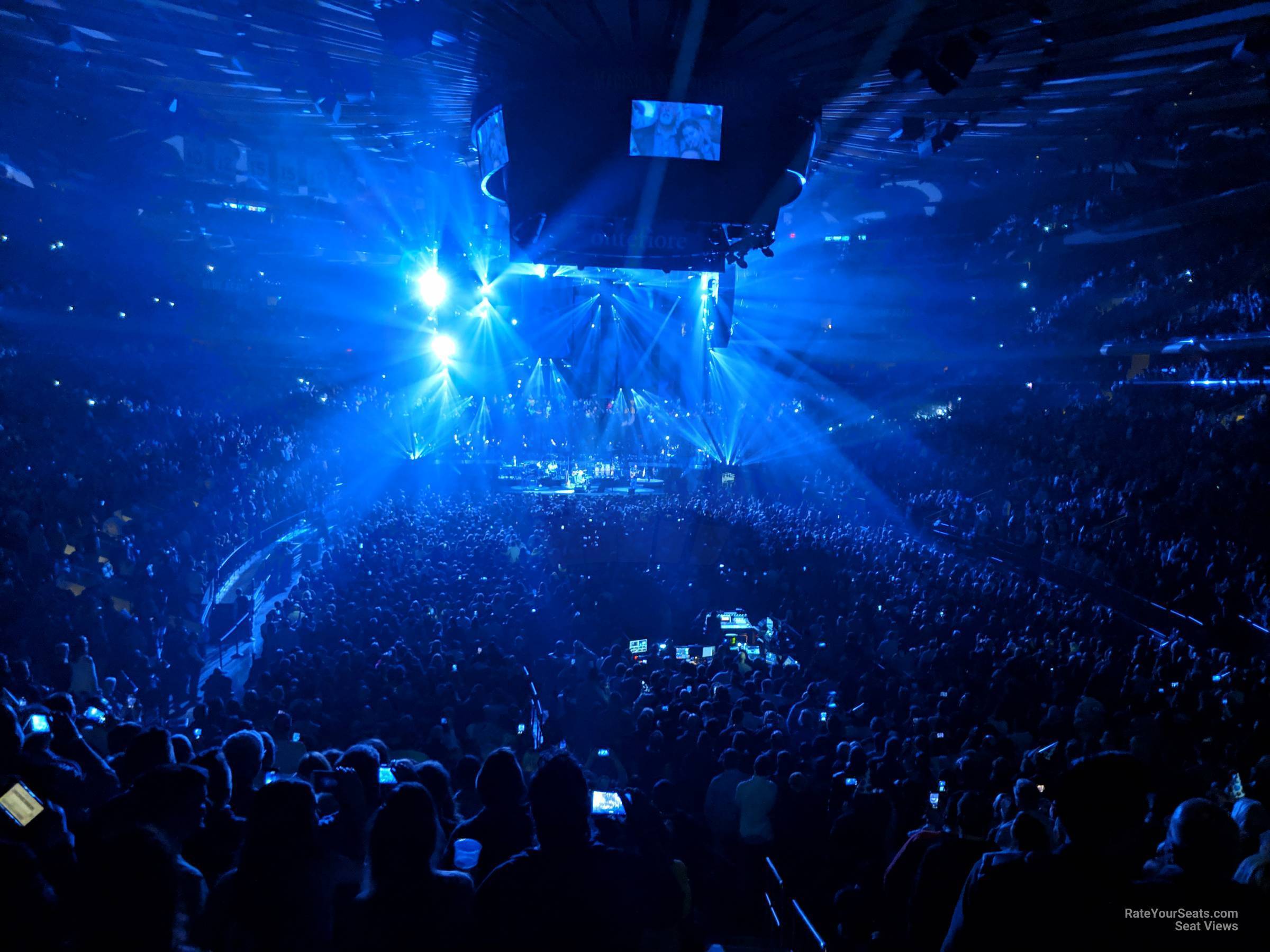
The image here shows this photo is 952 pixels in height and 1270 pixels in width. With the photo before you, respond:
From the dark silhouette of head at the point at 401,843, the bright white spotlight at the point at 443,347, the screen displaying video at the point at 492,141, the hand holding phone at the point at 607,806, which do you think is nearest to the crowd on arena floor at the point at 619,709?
the dark silhouette of head at the point at 401,843

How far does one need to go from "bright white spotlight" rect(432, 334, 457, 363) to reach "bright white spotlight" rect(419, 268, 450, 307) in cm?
535

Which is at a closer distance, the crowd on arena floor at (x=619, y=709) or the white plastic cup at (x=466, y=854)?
the crowd on arena floor at (x=619, y=709)

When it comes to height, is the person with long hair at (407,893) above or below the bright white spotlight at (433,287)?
below

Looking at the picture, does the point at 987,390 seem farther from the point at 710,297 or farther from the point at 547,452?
the point at 547,452

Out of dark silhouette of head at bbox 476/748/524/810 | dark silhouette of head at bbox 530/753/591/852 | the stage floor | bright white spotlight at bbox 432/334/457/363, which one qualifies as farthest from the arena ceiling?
bright white spotlight at bbox 432/334/457/363

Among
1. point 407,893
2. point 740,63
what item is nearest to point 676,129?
point 740,63

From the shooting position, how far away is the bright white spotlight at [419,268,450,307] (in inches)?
1072

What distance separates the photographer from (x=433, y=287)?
2892cm

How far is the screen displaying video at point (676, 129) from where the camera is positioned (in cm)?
607

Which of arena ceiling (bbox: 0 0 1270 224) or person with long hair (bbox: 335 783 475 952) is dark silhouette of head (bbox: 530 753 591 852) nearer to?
person with long hair (bbox: 335 783 475 952)

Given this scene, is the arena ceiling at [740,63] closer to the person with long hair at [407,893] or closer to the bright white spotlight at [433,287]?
the person with long hair at [407,893]

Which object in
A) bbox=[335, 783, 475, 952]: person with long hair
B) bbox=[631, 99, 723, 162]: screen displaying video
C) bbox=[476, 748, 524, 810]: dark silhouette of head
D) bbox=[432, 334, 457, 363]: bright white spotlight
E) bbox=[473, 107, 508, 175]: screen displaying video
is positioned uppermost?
bbox=[432, 334, 457, 363]: bright white spotlight

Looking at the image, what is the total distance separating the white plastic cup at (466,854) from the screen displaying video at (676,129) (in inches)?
197

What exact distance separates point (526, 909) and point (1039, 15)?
632cm
